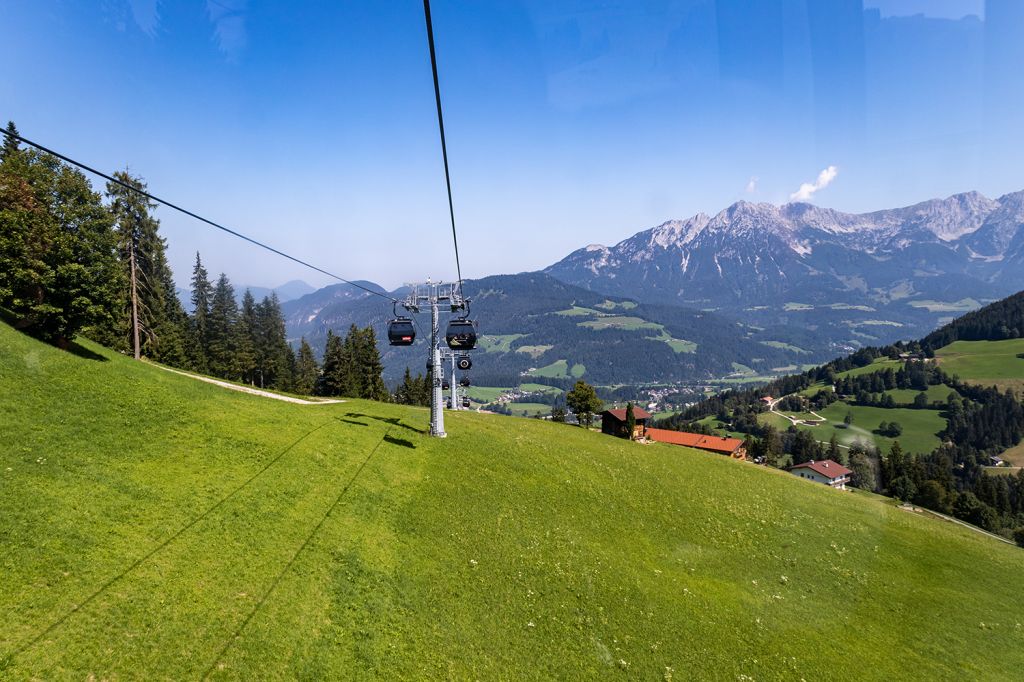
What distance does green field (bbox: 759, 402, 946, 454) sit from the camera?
6127 inches

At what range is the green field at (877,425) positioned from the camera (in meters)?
→ 156

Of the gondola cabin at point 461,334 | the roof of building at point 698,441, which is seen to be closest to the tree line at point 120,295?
the gondola cabin at point 461,334

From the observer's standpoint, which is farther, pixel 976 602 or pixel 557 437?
pixel 557 437

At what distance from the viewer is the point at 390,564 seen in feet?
58.6

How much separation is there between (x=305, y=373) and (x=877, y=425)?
193 meters

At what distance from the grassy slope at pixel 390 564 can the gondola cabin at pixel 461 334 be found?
7.52 metres

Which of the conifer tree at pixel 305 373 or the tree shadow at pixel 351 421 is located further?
the conifer tree at pixel 305 373

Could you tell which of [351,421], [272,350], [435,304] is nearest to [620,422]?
[351,421]

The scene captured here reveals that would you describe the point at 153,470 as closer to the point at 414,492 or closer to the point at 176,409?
the point at 176,409

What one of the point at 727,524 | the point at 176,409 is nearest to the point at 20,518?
the point at 176,409

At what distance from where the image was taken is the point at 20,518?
45.7ft

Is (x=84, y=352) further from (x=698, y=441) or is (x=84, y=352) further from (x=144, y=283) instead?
(x=698, y=441)

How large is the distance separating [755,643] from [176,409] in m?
28.9

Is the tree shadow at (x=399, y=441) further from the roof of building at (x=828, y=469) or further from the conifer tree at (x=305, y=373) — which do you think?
the roof of building at (x=828, y=469)
